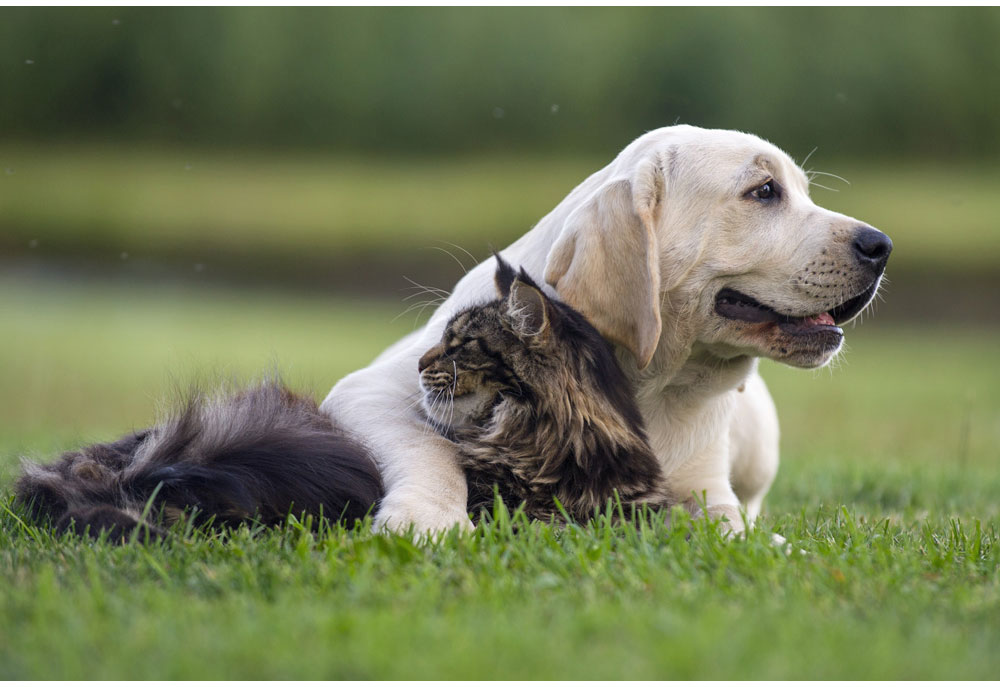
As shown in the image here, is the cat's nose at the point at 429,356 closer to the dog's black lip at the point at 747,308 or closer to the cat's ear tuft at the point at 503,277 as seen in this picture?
the cat's ear tuft at the point at 503,277

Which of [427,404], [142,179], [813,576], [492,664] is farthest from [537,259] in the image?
[142,179]

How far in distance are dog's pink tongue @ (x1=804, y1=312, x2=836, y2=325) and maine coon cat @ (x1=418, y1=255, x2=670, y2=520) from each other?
689 millimetres

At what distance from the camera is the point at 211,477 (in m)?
3.02

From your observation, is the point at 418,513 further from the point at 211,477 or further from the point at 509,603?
the point at 509,603

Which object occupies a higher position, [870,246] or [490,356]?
[870,246]

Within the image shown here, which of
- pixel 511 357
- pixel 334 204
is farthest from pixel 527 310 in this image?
pixel 334 204

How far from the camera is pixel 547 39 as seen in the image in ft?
66.8

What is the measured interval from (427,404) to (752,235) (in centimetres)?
122

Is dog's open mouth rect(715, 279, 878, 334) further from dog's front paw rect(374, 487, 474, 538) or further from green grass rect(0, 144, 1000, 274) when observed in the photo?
green grass rect(0, 144, 1000, 274)

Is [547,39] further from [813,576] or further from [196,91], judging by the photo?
[813,576]

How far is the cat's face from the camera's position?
3.35m

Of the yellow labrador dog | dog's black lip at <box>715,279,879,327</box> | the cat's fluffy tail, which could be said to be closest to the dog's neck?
the yellow labrador dog

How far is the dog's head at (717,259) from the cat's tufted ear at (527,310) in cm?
15

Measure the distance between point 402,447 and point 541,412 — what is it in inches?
17.6
